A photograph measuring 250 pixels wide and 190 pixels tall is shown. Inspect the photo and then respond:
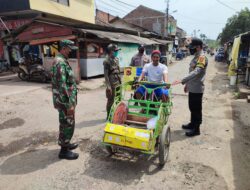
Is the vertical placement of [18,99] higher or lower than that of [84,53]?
lower

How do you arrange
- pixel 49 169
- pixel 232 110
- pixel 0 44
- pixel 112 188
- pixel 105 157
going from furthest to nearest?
pixel 0 44 < pixel 232 110 < pixel 105 157 < pixel 49 169 < pixel 112 188

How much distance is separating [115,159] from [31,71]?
339 inches

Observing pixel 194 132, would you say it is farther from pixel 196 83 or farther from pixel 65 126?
pixel 65 126

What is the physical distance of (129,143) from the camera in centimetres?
302

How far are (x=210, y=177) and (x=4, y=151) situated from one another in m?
3.60

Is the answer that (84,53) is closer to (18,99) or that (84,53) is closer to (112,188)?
(18,99)

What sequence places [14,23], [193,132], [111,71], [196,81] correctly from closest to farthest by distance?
[196,81]
[193,132]
[111,71]
[14,23]

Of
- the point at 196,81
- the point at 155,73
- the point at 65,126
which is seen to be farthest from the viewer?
the point at 155,73

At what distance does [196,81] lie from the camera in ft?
14.0

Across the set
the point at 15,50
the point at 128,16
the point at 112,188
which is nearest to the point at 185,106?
the point at 112,188

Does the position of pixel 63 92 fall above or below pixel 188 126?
above

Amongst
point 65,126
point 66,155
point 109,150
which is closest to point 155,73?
point 109,150

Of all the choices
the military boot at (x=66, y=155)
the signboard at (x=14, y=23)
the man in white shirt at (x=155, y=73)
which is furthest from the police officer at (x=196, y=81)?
the signboard at (x=14, y=23)

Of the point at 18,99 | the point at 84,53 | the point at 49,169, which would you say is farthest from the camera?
the point at 84,53
